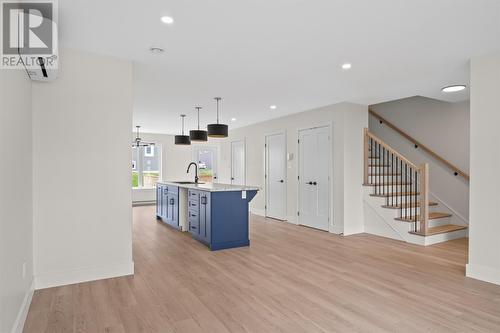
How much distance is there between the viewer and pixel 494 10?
7.94 ft

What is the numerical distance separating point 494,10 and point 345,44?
1.20 m

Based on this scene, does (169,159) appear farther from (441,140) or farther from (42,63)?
(441,140)

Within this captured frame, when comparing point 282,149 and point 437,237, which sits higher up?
point 282,149

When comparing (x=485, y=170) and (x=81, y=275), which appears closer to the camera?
(x=81, y=275)

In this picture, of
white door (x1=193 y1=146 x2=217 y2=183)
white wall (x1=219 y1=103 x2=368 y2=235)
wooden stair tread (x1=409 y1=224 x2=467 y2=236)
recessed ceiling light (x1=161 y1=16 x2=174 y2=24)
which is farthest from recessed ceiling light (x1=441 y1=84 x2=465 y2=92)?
white door (x1=193 y1=146 x2=217 y2=183)

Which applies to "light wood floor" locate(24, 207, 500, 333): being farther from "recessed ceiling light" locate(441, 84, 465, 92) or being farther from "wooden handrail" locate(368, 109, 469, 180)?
"recessed ceiling light" locate(441, 84, 465, 92)

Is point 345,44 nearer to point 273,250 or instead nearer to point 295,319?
point 295,319

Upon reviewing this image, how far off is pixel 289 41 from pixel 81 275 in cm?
333

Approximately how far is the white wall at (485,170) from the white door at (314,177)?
2.71 metres

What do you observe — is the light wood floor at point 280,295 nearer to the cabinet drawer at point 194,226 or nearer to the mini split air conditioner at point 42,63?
the cabinet drawer at point 194,226

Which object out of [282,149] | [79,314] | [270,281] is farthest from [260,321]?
[282,149]

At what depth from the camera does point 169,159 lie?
10477mm

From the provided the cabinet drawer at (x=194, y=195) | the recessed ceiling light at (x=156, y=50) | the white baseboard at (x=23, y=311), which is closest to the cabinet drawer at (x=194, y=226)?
the cabinet drawer at (x=194, y=195)

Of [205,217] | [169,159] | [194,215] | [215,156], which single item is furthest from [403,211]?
[169,159]
